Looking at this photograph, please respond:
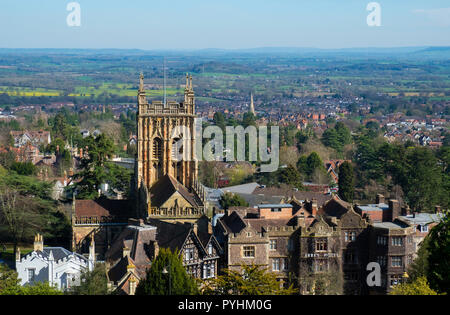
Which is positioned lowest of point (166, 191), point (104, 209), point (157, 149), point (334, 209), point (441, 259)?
point (104, 209)

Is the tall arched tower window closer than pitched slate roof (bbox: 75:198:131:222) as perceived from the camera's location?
No

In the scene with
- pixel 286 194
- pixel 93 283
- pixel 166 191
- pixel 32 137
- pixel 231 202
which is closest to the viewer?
pixel 93 283

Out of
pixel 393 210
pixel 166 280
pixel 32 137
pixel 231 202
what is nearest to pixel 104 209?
pixel 231 202

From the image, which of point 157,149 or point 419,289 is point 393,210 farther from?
point 419,289

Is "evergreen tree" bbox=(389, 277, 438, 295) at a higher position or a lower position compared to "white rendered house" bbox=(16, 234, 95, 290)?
higher

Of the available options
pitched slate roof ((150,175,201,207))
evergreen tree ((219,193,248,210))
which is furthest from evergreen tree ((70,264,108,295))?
evergreen tree ((219,193,248,210))

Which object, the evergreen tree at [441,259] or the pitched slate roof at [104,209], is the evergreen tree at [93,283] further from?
the pitched slate roof at [104,209]

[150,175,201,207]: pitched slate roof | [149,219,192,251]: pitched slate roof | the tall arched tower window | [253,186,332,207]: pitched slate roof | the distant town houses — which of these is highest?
the tall arched tower window

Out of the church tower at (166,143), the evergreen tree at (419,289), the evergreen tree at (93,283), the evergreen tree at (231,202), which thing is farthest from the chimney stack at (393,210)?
the evergreen tree at (93,283)

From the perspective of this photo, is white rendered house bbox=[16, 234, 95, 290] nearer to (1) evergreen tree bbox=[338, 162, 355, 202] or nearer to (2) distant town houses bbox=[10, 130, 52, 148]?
(1) evergreen tree bbox=[338, 162, 355, 202]
